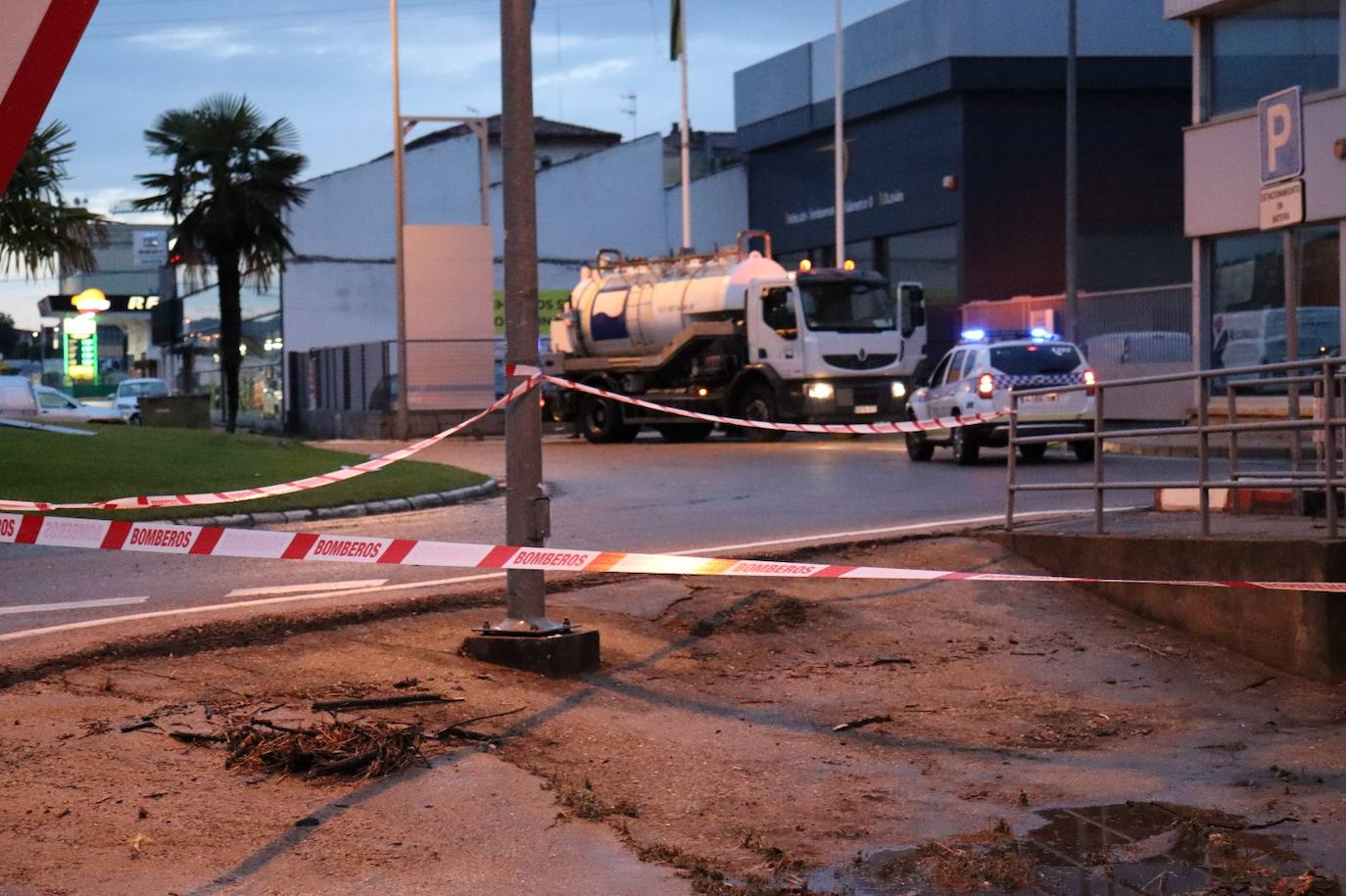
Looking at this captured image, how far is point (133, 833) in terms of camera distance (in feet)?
17.5

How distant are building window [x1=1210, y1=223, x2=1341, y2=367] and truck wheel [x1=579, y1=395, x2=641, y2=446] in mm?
12388

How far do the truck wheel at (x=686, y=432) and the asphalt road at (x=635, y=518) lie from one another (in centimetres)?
550

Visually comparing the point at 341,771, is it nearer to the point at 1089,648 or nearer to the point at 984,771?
the point at 984,771

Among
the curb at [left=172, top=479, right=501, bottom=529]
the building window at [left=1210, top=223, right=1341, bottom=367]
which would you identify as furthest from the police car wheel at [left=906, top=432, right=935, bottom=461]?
the curb at [left=172, top=479, right=501, bottom=529]

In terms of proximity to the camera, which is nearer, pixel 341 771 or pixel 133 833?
pixel 133 833

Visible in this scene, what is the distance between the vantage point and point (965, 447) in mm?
22594

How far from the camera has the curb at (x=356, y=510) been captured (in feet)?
50.2

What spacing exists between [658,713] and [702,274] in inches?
985

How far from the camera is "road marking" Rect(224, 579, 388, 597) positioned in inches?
403

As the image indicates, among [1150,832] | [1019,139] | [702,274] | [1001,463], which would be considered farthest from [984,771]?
[1019,139]

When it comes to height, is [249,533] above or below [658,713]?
above

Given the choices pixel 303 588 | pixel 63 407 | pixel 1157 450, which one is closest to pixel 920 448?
pixel 1157 450

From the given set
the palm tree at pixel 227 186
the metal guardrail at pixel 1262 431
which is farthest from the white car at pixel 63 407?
the metal guardrail at pixel 1262 431

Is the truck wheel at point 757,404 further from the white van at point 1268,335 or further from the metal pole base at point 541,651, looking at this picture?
the metal pole base at point 541,651
